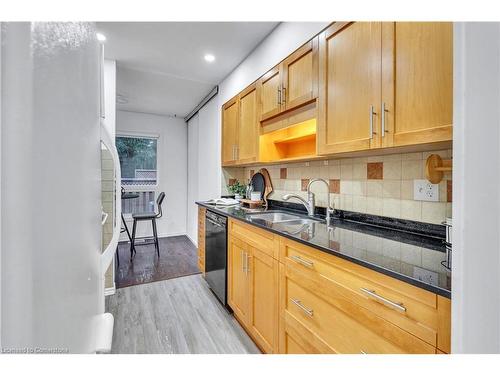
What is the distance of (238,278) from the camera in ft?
6.47

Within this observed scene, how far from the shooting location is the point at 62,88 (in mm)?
379

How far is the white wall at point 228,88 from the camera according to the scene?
1.91 meters

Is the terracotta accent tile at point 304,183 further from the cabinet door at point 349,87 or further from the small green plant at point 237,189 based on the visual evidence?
the small green plant at point 237,189

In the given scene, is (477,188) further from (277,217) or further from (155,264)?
(155,264)

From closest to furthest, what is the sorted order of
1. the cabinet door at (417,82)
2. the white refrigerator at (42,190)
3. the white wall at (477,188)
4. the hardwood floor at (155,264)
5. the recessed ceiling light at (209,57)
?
the white refrigerator at (42,190), the white wall at (477,188), the cabinet door at (417,82), the recessed ceiling light at (209,57), the hardwood floor at (155,264)

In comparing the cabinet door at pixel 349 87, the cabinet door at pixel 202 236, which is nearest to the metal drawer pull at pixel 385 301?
the cabinet door at pixel 349 87

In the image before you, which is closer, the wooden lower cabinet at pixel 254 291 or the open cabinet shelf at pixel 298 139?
the wooden lower cabinet at pixel 254 291

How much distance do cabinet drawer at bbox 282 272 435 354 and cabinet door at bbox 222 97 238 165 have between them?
1838mm

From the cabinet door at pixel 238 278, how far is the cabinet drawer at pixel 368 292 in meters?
0.66

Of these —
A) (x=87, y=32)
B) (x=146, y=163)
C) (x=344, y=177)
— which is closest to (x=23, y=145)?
(x=87, y=32)

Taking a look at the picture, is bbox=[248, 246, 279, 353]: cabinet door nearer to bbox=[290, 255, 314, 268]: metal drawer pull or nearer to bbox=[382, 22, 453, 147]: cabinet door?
bbox=[290, 255, 314, 268]: metal drawer pull

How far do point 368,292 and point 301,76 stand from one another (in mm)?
1527
